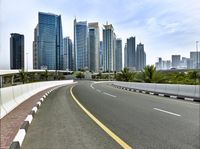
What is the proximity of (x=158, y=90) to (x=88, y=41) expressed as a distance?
153 m

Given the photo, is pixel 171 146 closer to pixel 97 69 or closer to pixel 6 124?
pixel 6 124

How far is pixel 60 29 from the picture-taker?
453ft

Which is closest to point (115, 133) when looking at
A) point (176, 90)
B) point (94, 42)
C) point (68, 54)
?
point (176, 90)

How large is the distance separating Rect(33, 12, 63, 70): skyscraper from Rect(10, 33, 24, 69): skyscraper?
9.00m

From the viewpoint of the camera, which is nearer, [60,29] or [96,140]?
[96,140]

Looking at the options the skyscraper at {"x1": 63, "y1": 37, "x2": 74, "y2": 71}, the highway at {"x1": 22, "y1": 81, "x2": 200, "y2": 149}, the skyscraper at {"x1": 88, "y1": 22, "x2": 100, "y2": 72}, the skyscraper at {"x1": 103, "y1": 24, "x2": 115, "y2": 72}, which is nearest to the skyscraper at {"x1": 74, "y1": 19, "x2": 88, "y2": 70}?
the skyscraper at {"x1": 88, "y1": 22, "x2": 100, "y2": 72}

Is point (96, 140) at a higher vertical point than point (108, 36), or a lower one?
lower

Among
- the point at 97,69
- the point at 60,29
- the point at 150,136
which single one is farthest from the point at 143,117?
the point at 97,69

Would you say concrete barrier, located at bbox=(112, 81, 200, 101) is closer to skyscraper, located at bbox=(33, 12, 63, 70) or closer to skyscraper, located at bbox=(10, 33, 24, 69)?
skyscraper, located at bbox=(33, 12, 63, 70)

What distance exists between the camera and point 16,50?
128m

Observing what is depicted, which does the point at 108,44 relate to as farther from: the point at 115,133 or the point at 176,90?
the point at 115,133

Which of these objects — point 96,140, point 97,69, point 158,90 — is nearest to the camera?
point 96,140

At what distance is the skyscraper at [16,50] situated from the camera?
12706 cm

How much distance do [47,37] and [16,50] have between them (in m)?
16.6
